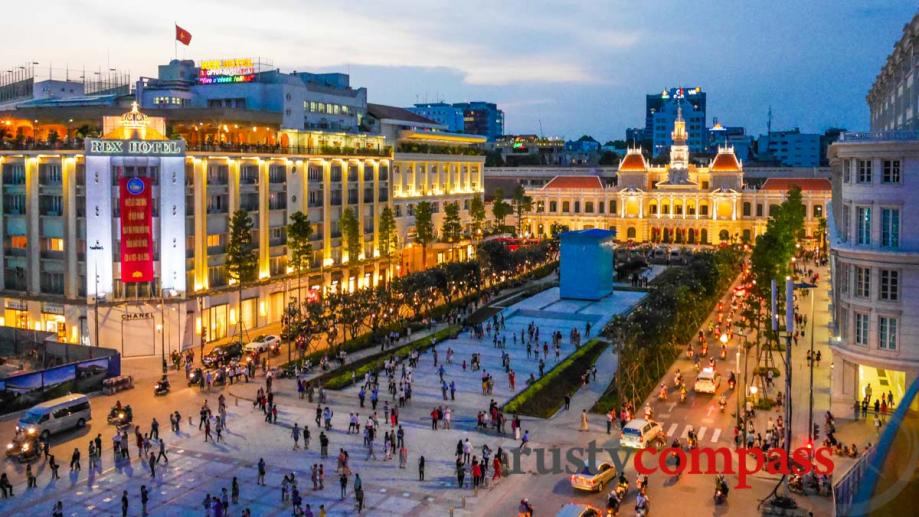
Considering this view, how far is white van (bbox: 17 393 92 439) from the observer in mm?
42688

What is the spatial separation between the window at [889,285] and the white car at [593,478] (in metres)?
18.7

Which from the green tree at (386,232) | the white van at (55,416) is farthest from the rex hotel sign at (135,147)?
the green tree at (386,232)

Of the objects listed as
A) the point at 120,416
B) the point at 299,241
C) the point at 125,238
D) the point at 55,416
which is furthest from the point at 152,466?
the point at 299,241

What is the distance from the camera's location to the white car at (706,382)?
5231 cm

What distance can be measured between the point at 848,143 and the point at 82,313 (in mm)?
53959

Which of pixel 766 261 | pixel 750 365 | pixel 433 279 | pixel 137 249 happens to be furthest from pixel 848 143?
pixel 137 249

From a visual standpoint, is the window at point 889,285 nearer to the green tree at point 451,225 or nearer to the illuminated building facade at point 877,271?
the illuminated building facade at point 877,271

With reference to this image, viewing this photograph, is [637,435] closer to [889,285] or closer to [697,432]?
[697,432]

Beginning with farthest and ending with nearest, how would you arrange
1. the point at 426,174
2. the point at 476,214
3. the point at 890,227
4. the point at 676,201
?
the point at 676,201, the point at 476,214, the point at 426,174, the point at 890,227

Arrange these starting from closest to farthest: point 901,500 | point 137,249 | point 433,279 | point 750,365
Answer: point 901,500 → point 750,365 → point 137,249 → point 433,279

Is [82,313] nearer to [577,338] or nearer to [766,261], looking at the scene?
[577,338]

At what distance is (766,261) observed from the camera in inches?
2709

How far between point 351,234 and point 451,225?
25515mm

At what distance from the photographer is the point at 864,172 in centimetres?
4562
